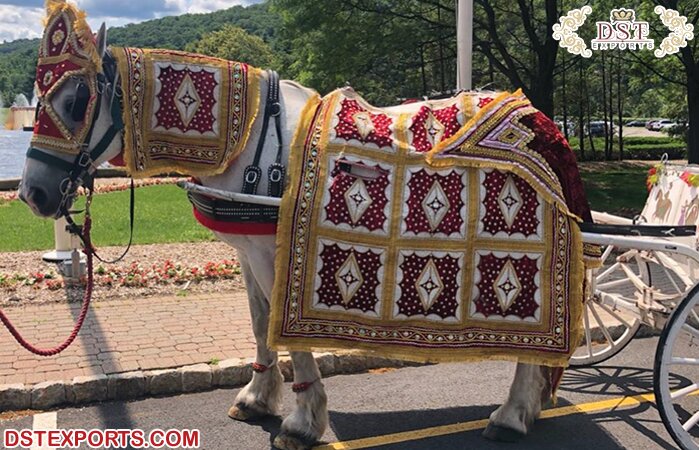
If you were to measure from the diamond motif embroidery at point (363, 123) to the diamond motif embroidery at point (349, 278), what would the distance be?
67cm

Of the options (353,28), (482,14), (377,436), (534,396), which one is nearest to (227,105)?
(377,436)

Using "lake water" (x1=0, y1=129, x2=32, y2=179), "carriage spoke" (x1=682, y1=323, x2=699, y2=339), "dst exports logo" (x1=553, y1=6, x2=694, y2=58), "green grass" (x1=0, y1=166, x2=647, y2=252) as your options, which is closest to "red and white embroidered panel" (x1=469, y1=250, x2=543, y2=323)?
"carriage spoke" (x1=682, y1=323, x2=699, y2=339)

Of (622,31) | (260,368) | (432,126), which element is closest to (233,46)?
(622,31)

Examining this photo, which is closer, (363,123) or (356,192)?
(356,192)

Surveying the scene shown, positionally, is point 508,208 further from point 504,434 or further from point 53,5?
point 53,5

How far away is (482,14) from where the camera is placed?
19.2 metres

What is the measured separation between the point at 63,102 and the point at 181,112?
0.58 meters

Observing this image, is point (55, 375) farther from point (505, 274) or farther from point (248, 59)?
point (248, 59)

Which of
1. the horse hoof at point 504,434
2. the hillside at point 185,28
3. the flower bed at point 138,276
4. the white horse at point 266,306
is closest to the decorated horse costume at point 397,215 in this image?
the white horse at point 266,306

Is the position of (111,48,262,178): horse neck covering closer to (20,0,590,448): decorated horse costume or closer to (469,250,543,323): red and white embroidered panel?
(20,0,590,448): decorated horse costume

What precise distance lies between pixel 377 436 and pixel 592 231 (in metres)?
1.83

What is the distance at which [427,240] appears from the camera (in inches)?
152

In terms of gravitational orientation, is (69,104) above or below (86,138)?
above

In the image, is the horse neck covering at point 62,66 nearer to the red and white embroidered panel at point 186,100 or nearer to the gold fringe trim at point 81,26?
the gold fringe trim at point 81,26
